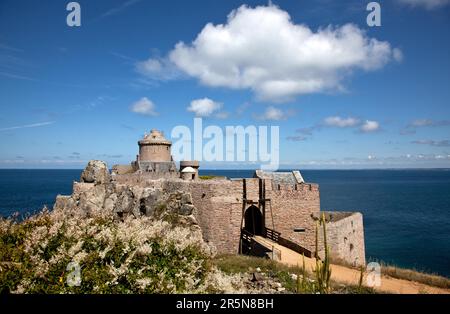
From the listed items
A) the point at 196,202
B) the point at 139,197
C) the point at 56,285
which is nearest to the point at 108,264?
the point at 56,285

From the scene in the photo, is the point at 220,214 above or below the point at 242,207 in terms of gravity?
below

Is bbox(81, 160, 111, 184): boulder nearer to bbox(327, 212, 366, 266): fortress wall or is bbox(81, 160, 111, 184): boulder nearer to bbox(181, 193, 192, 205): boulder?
bbox(181, 193, 192, 205): boulder

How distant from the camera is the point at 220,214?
2317 centimetres

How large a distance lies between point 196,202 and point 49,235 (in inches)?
528

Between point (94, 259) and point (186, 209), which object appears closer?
point (94, 259)

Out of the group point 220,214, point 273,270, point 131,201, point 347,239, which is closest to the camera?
point 273,270

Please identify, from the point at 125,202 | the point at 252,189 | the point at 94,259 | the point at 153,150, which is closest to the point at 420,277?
the point at 252,189

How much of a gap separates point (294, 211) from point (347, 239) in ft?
19.1

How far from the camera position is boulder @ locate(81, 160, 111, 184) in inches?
1149

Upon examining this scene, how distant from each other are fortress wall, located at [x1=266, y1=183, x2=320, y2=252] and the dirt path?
6.00ft

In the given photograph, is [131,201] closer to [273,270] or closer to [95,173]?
[95,173]

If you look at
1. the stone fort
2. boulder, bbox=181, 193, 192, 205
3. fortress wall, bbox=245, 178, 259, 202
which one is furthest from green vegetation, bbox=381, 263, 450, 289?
boulder, bbox=181, 193, 192, 205

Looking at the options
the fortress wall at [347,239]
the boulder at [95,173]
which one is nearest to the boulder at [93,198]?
the boulder at [95,173]

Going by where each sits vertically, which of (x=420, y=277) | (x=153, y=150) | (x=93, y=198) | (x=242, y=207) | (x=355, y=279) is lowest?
(x=420, y=277)
